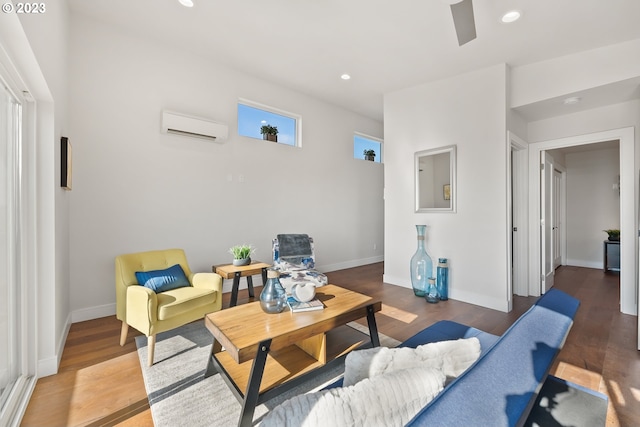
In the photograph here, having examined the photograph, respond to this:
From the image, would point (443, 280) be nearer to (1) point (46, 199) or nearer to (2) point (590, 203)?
(1) point (46, 199)

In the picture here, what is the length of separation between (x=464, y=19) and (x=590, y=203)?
5970mm

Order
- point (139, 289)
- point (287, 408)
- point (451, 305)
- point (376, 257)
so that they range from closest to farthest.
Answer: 1. point (287, 408)
2. point (139, 289)
3. point (451, 305)
4. point (376, 257)

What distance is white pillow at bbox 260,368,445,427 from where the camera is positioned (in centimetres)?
73

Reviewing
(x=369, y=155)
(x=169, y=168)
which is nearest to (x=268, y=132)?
(x=169, y=168)

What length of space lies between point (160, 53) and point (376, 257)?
16.7 feet

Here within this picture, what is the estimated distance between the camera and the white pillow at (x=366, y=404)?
73 cm

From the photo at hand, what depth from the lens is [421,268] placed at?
393 centimetres

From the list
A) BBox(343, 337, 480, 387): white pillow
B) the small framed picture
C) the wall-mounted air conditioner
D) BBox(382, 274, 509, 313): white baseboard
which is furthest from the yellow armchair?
BBox(382, 274, 509, 313): white baseboard

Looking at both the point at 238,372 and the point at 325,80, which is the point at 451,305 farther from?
the point at 325,80

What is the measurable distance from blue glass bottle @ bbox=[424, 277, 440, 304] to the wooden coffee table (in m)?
1.81

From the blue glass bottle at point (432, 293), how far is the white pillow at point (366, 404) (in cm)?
309

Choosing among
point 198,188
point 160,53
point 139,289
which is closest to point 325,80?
point 160,53

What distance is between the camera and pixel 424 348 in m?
1.10

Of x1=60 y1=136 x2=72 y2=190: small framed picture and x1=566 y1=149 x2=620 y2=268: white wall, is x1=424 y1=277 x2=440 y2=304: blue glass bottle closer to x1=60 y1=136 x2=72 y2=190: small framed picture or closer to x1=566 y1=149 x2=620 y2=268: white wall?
x1=60 y1=136 x2=72 y2=190: small framed picture
